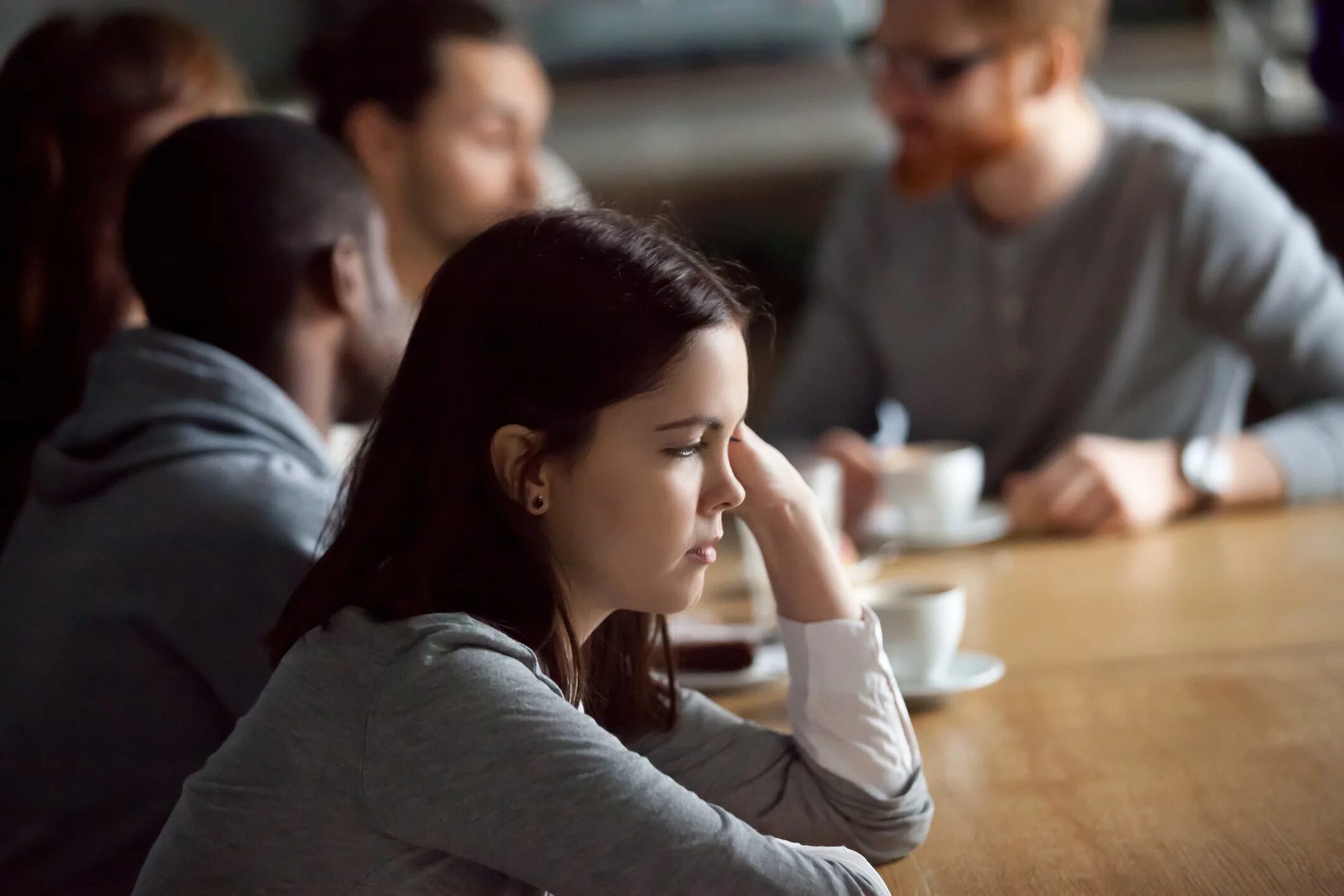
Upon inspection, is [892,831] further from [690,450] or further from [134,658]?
[134,658]

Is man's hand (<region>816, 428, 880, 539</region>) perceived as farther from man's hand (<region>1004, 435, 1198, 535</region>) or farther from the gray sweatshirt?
the gray sweatshirt

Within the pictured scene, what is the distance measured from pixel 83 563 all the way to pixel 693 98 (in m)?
2.83

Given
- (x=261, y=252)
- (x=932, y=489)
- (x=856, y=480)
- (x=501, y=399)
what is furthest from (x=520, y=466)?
(x=856, y=480)

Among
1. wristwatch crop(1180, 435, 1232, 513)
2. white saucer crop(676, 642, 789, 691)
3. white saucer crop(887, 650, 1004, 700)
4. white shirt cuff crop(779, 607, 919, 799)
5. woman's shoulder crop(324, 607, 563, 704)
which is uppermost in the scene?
woman's shoulder crop(324, 607, 563, 704)

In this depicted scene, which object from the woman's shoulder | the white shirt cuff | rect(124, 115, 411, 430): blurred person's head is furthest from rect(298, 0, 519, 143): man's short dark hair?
the woman's shoulder

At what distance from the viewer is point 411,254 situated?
8.06 ft

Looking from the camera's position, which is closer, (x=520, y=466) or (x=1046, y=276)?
(x=520, y=466)

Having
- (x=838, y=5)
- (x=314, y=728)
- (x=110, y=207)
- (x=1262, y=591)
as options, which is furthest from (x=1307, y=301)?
(x=838, y=5)

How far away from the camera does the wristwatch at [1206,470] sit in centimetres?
184

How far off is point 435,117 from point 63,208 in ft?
2.63

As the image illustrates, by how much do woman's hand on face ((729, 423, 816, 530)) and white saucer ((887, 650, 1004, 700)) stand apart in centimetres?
20

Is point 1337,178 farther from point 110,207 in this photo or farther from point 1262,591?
point 110,207

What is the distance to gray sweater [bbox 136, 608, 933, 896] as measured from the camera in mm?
765

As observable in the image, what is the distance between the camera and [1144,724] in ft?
3.79
